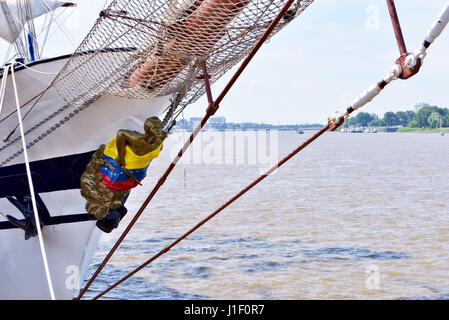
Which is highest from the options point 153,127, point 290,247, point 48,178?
point 153,127

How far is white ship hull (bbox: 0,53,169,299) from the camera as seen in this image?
21.3ft

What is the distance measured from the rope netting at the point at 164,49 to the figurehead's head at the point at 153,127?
237 millimetres

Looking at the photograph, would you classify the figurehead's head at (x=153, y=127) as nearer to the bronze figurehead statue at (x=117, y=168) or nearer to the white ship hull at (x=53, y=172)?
the bronze figurehead statue at (x=117, y=168)

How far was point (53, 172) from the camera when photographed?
22.6 ft

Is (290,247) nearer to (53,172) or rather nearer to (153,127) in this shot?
(53,172)

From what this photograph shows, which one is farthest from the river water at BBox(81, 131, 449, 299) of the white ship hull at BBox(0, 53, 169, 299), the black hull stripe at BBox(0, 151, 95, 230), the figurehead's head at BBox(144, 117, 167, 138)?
the black hull stripe at BBox(0, 151, 95, 230)

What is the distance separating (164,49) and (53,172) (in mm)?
2384

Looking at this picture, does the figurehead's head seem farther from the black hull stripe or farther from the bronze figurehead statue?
the black hull stripe

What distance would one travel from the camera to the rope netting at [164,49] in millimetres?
4820

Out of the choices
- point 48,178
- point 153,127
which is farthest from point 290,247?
point 153,127
